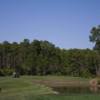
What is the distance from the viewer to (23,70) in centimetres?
9925

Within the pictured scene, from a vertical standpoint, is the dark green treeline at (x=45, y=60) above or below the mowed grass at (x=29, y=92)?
above

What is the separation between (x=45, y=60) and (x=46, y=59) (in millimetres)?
890

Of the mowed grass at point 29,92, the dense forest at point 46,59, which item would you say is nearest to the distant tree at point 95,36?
the dense forest at point 46,59

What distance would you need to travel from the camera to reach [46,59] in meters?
103

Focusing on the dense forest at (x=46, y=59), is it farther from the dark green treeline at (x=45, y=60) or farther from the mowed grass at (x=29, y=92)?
the mowed grass at (x=29, y=92)

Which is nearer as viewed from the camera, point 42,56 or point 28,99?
point 28,99

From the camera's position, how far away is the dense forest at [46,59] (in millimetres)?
98812

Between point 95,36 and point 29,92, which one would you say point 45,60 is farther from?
point 29,92

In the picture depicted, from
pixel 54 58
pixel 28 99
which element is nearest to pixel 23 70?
pixel 54 58

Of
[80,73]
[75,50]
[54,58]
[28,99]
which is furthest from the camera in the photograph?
[75,50]

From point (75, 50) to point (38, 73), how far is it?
18.3 meters

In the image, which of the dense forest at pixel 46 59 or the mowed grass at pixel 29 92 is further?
the dense forest at pixel 46 59

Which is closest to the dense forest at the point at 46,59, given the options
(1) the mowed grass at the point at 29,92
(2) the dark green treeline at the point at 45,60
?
(2) the dark green treeline at the point at 45,60

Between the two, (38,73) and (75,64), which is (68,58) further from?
(38,73)
